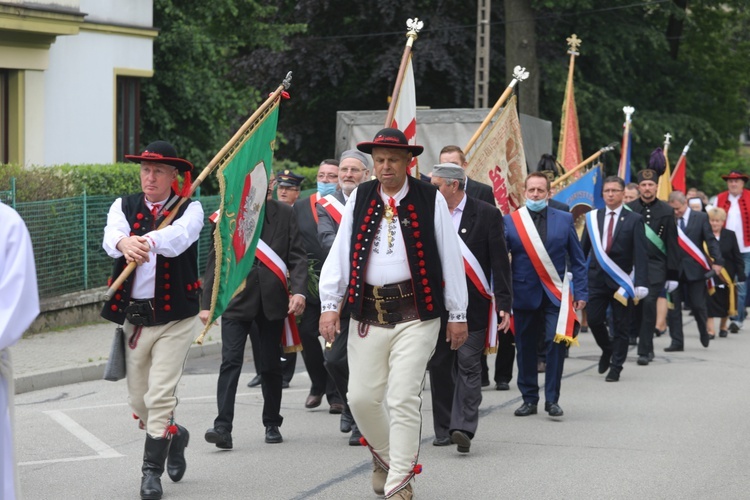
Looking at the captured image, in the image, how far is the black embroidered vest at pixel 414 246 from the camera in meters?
7.05

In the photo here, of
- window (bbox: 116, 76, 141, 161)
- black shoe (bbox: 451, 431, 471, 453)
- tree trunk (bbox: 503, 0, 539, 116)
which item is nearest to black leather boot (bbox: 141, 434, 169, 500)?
black shoe (bbox: 451, 431, 471, 453)

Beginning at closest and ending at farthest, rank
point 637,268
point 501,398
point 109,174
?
1. point 501,398
2. point 637,268
3. point 109,174

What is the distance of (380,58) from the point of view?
2989 centimetres

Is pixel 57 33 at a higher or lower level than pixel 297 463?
higher

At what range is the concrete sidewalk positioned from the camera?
11.9 m

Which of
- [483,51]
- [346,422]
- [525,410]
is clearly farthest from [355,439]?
[483,51]

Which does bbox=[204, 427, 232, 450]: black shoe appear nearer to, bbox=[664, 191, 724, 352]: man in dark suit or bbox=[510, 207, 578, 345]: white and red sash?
bbox=[510, 207, 578, 345]: white and red sash

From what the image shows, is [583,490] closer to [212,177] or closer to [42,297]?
[42,297]

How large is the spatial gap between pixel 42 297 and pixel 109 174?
243 centimetres

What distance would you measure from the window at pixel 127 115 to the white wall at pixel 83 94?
459 millimetres

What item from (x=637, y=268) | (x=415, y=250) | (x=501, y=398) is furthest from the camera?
(x=637, y=268)

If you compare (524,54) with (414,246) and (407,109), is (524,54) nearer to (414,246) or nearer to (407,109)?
(407,109)

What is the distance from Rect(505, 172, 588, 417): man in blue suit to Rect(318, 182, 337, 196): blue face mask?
1389mm

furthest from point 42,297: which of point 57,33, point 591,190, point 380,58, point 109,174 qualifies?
point 380,58
